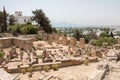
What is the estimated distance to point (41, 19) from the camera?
1575 inches

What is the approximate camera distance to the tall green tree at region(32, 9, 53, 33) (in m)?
39.5

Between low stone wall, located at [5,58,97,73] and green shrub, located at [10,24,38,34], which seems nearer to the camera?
low stone wall, located at [5,58,97,73]

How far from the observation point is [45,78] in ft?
35.1

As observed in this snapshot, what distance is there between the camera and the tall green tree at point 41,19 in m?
39.5

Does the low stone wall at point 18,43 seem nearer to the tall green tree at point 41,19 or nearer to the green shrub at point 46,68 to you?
the green shrub at point 46,68

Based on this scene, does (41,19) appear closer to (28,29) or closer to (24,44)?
(28,29)

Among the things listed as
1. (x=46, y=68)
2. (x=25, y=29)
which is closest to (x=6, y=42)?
(x=46, y=68)

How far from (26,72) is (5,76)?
262 inches

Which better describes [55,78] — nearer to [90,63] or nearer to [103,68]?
[103,68]

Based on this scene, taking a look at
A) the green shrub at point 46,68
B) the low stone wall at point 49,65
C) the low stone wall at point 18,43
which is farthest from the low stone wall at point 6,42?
the green shrub at point 46,68

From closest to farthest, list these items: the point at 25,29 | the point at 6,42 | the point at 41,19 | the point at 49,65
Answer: the point at 49,65 → the point at 6,42 → the point at 25,29 → the point at 41,19

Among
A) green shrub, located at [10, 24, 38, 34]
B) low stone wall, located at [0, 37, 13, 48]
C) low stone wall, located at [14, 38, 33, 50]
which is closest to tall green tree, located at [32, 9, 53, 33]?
green shrub, located at [10, 24, 38, 34]

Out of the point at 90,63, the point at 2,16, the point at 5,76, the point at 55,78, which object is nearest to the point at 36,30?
the point at 2,16

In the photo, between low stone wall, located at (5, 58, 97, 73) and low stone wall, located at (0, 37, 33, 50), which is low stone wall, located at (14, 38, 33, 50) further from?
low stone wall, located at (5, 58, 97, 73)
